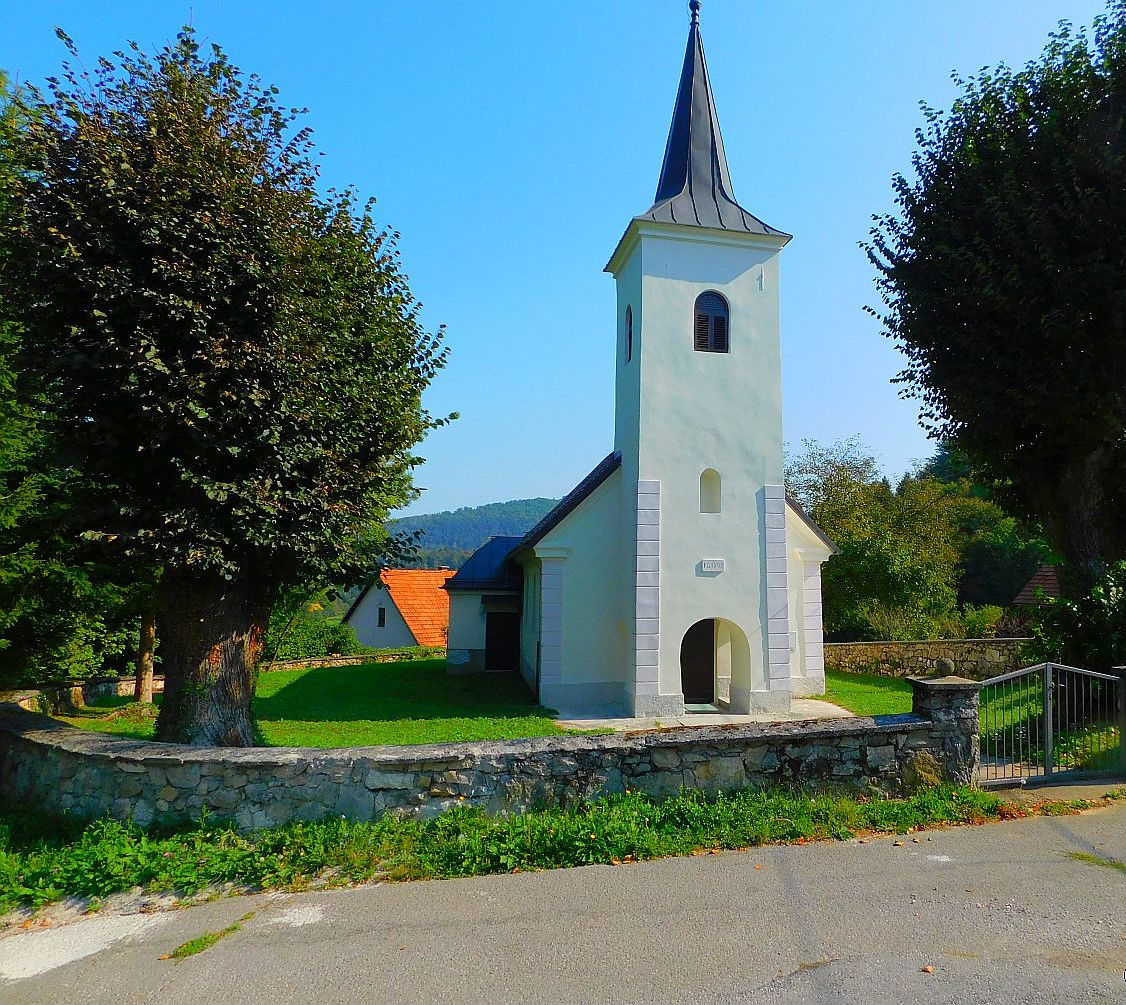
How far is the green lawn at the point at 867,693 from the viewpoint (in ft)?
48.1

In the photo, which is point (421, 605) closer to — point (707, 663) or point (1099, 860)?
point (707, 663)

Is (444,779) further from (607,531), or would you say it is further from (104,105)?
(607,531)

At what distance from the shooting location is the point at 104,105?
730 cm

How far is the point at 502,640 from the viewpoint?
76.1 ft

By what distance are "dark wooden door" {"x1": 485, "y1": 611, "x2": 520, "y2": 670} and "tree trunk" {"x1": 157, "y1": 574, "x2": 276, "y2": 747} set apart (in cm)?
1474

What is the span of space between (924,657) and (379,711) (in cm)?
1612

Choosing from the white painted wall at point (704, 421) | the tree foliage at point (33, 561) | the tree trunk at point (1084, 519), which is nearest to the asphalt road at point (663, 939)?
the tree foliage at point (33, 561)

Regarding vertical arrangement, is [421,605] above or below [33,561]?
below

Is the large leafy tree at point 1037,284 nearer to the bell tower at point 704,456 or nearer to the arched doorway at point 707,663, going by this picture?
the bell tower at point 704,456

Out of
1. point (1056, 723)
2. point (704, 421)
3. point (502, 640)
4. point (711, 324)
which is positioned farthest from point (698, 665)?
point (1056, 723)

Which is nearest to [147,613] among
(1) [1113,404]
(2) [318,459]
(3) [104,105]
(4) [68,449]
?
(4) [68,449]

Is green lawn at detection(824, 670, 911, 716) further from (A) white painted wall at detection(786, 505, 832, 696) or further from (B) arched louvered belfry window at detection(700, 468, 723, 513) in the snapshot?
(B) arched louvered belfry window at detection(700, 468, 723, 513)

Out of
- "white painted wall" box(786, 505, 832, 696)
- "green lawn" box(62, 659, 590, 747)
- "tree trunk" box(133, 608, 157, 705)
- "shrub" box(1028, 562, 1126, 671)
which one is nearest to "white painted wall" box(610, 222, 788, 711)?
"white painted wall" box(786, 505, 832, 696)

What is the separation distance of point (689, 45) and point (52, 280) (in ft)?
55.0
